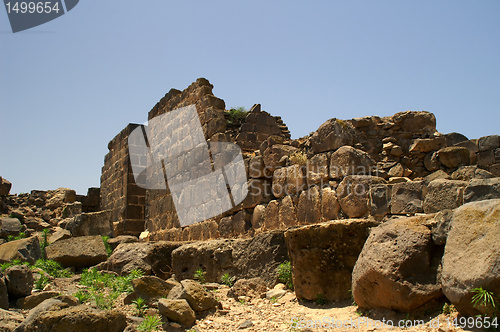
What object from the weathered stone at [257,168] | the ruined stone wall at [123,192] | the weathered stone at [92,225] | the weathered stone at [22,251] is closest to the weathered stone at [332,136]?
the weathered stone at [257,168]

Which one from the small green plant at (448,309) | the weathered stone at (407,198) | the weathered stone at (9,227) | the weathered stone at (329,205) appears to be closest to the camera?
the small green plant at (448,309)

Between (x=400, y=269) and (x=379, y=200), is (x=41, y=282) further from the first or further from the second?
(x=400, y=269)

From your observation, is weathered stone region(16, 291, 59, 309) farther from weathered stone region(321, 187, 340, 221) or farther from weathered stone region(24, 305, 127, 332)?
weathered stone region(321, 187, 340, 221)

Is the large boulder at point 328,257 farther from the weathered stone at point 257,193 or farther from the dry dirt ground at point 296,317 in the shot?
the weathered stone at point 257,193

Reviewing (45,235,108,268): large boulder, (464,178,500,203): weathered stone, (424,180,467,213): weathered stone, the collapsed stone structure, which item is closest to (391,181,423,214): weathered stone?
the collapsed stone structure

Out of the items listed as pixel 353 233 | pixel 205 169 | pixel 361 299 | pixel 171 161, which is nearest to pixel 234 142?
pixel 205 169

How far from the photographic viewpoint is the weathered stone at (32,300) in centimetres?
488

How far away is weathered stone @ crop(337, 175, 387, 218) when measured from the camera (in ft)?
15.3

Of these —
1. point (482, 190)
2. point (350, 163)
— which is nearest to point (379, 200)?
point (350, 163)

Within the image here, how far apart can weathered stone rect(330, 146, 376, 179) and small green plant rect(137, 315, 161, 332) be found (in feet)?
7.78

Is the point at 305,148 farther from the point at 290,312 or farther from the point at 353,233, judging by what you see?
the point at 290,312

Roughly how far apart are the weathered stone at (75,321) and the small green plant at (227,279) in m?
1.95

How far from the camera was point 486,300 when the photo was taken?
2863 mm

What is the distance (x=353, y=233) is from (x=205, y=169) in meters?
3.91
